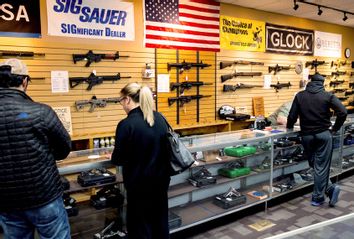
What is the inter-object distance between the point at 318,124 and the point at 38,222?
350cm

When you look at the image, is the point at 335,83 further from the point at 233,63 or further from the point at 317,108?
the point at 317,108

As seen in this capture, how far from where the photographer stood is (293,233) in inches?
77.0

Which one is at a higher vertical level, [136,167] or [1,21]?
[1,21]

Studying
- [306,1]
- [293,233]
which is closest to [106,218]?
[293,233]

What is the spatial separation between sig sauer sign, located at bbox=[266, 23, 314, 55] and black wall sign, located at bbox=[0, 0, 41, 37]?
5227mm

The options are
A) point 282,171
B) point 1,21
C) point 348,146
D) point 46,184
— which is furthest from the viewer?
point 348,146

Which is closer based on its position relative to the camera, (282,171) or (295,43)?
(282,171)

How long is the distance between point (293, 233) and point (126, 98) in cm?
146

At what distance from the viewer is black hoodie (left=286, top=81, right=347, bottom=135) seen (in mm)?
3955

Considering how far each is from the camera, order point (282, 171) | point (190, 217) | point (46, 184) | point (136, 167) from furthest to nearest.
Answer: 1. point (282, 171)
2. point (190, 217)
3. point (136, 167)
4. point (46, 184)

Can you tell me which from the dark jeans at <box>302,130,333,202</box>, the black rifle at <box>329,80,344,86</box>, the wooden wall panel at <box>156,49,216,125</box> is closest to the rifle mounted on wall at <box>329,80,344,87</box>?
the black rifle at <box>329,80,344,86</box>

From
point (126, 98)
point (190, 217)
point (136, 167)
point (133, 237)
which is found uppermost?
point (126, 98)

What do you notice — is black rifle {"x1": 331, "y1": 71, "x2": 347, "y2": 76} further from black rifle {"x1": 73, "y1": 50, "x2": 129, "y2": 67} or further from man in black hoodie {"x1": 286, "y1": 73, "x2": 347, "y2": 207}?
black rifle {"x1": 73, "y1": 50, "x2": 129, "y2": 67}

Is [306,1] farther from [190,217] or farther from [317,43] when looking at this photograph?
[190,217]
